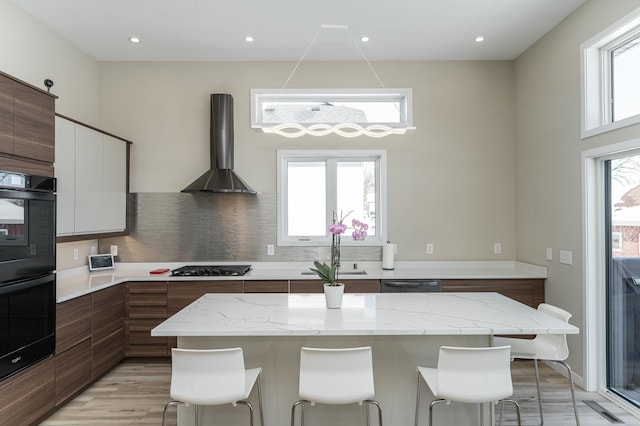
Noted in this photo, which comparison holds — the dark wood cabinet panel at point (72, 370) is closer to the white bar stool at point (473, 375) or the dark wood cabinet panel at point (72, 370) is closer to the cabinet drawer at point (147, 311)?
the cabinet drawer at point (147, 311)

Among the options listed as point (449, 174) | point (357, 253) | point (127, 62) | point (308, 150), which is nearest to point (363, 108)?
point (308, 150)

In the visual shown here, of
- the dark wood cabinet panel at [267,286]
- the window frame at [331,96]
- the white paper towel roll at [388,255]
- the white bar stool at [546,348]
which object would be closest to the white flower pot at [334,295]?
the white bar stool at [546,348]

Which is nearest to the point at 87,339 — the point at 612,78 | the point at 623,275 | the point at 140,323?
the point at 140,323

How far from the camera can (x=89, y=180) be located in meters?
3.51

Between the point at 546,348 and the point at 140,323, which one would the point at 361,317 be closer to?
the point at 546,348

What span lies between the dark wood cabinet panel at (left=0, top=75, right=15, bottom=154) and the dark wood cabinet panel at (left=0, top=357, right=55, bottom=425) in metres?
1.45

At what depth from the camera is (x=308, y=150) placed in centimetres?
426

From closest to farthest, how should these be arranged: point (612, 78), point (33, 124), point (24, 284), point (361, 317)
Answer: point (361, 317) → point (24, 284) → point (33, 124) → point (612, 78)

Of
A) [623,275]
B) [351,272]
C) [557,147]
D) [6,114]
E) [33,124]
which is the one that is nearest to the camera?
[6,114]

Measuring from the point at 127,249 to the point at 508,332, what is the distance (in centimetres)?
394

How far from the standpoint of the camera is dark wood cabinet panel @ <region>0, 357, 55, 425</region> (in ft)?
7.52

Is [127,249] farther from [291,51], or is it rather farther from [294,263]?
[291,51]

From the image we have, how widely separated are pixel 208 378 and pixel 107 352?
2.21 m

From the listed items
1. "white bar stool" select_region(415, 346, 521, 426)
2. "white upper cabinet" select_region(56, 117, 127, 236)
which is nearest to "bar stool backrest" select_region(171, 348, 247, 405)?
"white bar stool" select_region(415, 346, 521, 426)
